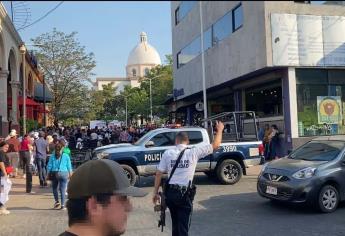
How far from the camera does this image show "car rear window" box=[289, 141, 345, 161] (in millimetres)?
10282

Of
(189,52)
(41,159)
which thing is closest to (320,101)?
(41,159)

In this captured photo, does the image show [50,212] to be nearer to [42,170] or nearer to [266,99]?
[42,170]

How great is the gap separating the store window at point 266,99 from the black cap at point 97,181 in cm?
2001

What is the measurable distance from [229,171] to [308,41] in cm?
834

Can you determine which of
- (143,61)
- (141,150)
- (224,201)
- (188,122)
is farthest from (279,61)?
(143,61)

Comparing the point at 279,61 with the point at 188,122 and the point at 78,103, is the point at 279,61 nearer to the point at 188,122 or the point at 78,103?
the point at 188,122

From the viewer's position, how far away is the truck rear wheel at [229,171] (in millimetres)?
14336

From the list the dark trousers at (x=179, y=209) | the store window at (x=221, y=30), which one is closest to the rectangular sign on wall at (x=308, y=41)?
the store window at (x=221, y=30)

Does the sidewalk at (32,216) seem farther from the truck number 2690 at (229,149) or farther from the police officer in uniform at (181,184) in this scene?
the truck number 2690 at (229,149)

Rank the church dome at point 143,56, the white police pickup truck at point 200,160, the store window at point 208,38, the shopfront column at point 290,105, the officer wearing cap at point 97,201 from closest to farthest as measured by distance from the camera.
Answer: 1. the officer wearing cap at point 97,201
2. the white police pickup truck at point 200,160
3. the shopfront column at point 290,105
4. the store window at point 208,38
5. the church dome at point 143,56

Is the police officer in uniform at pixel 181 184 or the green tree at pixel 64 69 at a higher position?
the green tree at pixel 64 69

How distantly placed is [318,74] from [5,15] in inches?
584

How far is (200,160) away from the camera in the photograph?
47.1 feet

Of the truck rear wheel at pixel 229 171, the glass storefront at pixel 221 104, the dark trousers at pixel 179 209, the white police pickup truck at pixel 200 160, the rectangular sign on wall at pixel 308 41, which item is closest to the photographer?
the dark trousers at pixel 179 209
